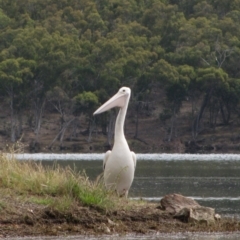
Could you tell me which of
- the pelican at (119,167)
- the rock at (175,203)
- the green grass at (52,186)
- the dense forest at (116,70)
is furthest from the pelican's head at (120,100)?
the dense forest at (116,70)

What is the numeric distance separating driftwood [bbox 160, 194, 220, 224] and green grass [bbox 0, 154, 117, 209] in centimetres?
70

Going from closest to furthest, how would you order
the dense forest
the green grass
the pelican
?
the green grass < the pelican < the dense forest

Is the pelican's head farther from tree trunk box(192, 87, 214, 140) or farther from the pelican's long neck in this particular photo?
tree trunk box(192, 87, 214, 140)

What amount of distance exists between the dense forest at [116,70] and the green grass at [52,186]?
52.2 meters

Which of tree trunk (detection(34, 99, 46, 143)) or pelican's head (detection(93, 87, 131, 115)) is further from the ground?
pelican's head (detection(93, 87, 131, 115))

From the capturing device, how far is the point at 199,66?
71688 mm

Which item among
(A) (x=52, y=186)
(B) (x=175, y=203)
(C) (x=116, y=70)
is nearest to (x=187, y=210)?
(B) (x=175, y=203)

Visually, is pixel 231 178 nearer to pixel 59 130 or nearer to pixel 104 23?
pixel 59 130

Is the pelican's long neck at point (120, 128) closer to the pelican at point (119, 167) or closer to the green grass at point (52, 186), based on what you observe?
the pelican at point (119, 167)

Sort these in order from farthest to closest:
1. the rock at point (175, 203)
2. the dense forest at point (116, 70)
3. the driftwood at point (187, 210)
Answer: the dense forest at point (116, 70) < the rock at point (175, 203) < the driftwood at point (187, 210)

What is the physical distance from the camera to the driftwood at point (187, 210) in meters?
11.8

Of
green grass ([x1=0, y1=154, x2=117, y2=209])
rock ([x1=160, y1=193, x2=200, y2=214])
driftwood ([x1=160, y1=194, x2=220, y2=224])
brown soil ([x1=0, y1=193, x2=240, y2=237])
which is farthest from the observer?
rock ([x1=160, y1=193, x2=200, y2=214])

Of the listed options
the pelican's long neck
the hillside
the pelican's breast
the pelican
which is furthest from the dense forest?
the pelican's breast

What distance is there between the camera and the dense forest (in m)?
67.2
